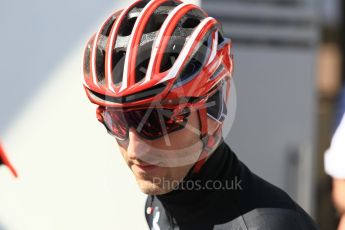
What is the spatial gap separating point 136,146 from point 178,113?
161mm

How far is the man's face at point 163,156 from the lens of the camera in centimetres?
230

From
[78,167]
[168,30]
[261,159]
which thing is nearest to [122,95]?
[168,30]

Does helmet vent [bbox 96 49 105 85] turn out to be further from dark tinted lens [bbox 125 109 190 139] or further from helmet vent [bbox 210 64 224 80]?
helmet vent [bbox 210 64 224 80]

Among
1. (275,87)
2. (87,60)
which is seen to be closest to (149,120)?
(87,60)

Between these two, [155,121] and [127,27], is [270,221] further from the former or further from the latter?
[127,27]

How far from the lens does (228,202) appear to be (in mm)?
2393

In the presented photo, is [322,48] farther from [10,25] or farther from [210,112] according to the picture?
[210,112]

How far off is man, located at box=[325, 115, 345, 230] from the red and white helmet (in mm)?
492

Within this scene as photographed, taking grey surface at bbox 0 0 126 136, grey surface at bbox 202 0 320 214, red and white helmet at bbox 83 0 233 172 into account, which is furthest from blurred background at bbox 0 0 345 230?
grey surface at bbox 202 0 320 214

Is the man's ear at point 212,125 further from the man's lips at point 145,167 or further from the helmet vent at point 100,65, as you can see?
the helmet vent at point 100,65

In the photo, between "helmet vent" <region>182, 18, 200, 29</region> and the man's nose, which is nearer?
the man's nose

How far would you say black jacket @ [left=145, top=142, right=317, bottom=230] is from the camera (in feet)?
7.64

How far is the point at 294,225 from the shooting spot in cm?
231

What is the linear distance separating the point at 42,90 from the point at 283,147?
2.84 m
